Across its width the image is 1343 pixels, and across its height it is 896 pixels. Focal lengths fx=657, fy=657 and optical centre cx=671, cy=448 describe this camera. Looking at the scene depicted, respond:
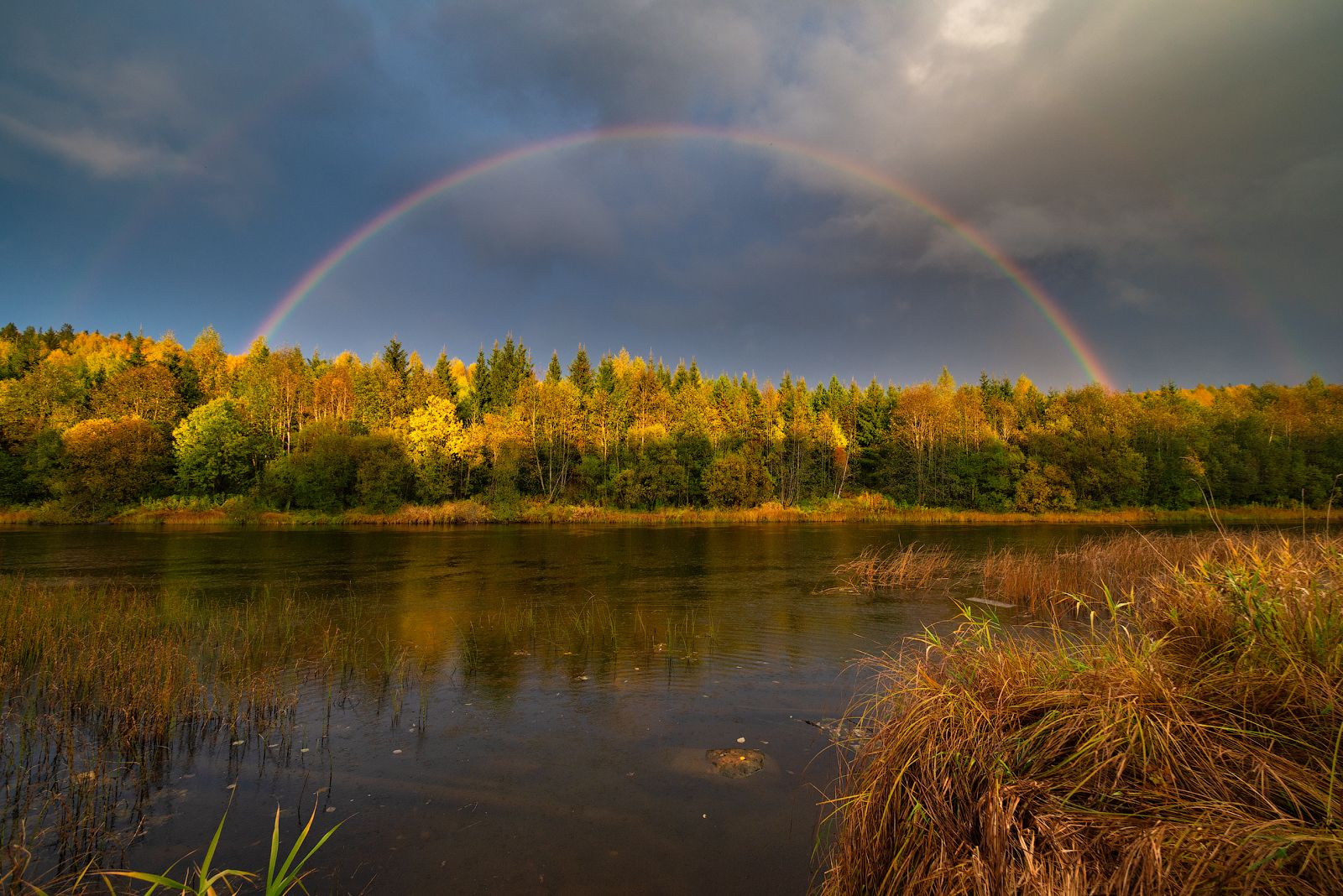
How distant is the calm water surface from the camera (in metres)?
6.57

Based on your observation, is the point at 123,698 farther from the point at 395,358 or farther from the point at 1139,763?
the point at 395,358

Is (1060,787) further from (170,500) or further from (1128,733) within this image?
(170,500)

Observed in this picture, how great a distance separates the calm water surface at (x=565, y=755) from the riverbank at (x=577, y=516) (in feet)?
125

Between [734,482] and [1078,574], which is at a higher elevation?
[734,482]

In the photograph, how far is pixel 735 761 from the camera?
8.73 m

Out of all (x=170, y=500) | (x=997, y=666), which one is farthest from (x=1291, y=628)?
(x=170, y=500)

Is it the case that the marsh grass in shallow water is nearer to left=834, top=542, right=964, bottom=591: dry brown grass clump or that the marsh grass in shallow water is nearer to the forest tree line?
left=834, top=542, right=964, bottom=591: dry brown grass clump

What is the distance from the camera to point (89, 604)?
1617 centimetres

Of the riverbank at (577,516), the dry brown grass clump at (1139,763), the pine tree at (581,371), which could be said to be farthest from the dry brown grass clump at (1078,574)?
the pine tree at (581,371)

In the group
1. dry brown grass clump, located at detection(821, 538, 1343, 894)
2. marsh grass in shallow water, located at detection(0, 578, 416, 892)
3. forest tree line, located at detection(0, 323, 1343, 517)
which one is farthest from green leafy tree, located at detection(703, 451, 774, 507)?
dry brown grass clump, located at detection(821, 538, 1343, 894)

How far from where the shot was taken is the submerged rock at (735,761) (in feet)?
27.6

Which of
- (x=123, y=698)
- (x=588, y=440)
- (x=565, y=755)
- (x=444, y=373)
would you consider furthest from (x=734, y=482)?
(x=123, y=698)

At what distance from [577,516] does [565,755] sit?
54.2m

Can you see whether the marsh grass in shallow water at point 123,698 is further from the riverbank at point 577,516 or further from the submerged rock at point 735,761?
the riverbank at point 577,516
